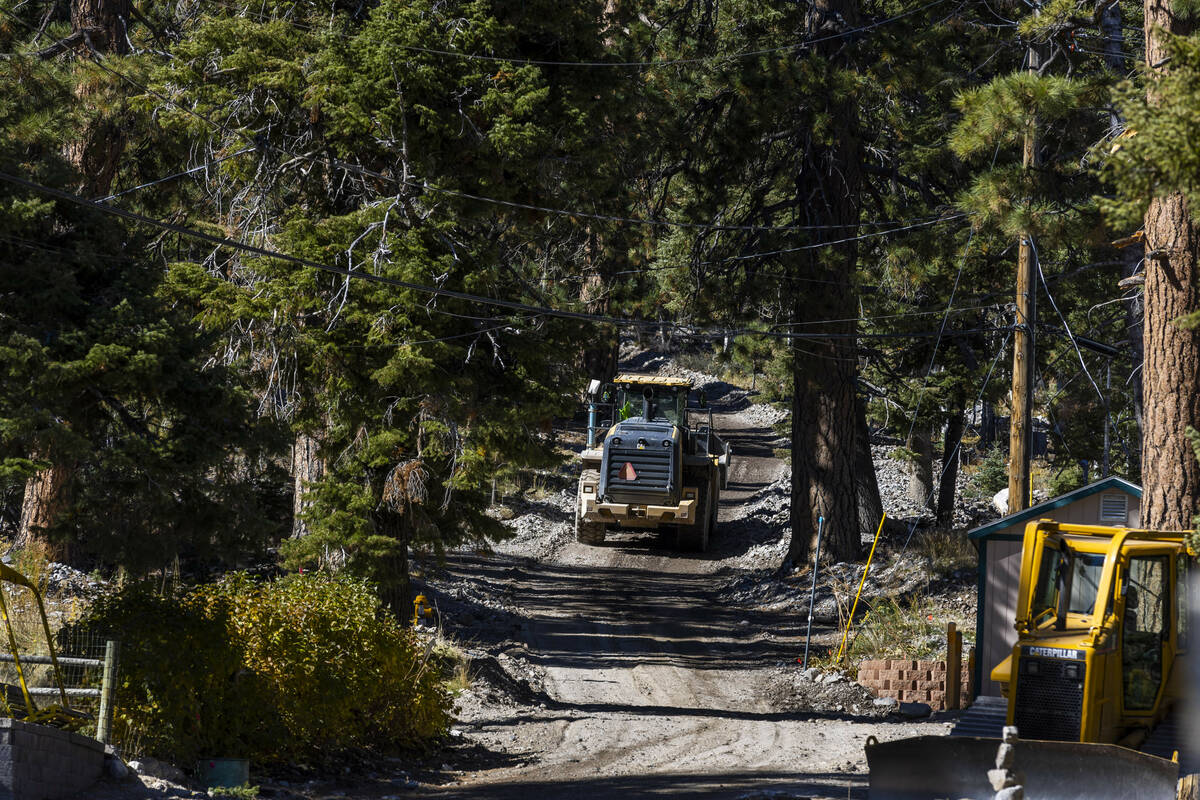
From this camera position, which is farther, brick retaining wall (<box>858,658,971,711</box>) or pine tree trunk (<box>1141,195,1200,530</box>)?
brick retaining wall (<box>858,658,971,711</box>)

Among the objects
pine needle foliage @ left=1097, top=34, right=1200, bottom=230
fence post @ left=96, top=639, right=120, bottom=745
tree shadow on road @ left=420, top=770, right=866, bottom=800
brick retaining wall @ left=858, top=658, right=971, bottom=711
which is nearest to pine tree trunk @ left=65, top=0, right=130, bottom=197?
fence post @ left=96, top=639, right=120, bottom=745

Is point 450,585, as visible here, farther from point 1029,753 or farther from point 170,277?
point 1029,753

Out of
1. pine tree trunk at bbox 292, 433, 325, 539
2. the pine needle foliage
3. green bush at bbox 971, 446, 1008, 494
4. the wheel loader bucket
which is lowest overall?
the wheel loader bucket

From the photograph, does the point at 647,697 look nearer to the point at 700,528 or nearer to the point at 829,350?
the point at 829,350

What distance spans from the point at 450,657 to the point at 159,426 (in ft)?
24.0

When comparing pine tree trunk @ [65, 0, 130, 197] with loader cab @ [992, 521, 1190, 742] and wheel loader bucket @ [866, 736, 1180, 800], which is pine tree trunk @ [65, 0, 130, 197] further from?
loader cab @ [992, 521, 1190, 742]

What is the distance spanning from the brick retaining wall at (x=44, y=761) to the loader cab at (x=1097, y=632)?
7.91 metres

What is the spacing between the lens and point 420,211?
16.5m

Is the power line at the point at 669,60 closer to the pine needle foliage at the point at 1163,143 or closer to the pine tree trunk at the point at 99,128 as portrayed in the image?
the pine tree trunk at the point at 99,128

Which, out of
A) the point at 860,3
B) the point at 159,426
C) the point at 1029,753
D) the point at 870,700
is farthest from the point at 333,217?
the point at 860,3

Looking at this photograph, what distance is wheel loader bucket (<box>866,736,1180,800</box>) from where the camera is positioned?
31.3ft

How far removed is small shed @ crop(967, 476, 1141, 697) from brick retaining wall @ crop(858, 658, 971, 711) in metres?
0.78

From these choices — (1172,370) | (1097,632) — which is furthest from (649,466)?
(1097,632)

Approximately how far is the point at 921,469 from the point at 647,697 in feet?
63.7
